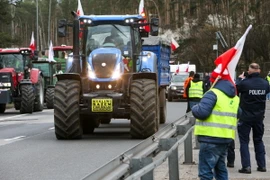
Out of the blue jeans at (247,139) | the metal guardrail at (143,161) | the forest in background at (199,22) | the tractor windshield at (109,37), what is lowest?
the blue jeans at (247,139)

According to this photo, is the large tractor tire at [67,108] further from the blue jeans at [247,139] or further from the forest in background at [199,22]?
the forest in background at [199,22]

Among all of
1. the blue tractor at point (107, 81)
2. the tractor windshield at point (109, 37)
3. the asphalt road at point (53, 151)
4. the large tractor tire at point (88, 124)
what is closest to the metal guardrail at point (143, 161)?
the asphalt road at point (53, 151)

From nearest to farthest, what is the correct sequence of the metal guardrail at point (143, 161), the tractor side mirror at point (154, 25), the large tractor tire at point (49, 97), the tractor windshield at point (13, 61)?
the metal guardrail at point (143, 161), the tractor side mirror at point (154, 25), the tractor windshield at point (13, 61), the large tractor tire at point (49, 97)

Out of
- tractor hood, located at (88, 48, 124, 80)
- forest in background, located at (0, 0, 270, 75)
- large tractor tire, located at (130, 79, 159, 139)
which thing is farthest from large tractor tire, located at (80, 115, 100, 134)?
forest in background, located at (0, 0, 270, 75)

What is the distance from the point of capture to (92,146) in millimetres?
16156

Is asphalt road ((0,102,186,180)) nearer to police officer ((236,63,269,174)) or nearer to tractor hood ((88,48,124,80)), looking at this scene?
tractor hood ((88,48,124,80))

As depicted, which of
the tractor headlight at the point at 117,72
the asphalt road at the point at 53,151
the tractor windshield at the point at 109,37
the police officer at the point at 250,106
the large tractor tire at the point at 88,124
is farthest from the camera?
the large tractor tire at the point at 88,124

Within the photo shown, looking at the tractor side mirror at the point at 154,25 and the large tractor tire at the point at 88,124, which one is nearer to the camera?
the tractor side mirror at the point at 154,25

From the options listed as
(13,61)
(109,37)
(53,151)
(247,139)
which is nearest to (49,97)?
(13,61)

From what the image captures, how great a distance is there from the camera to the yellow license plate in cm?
1694

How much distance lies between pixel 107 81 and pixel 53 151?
9.74 ft

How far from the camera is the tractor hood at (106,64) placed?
57.9 feet

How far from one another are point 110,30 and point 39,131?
431 cm

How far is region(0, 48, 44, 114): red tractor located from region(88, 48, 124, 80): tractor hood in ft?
40.8
